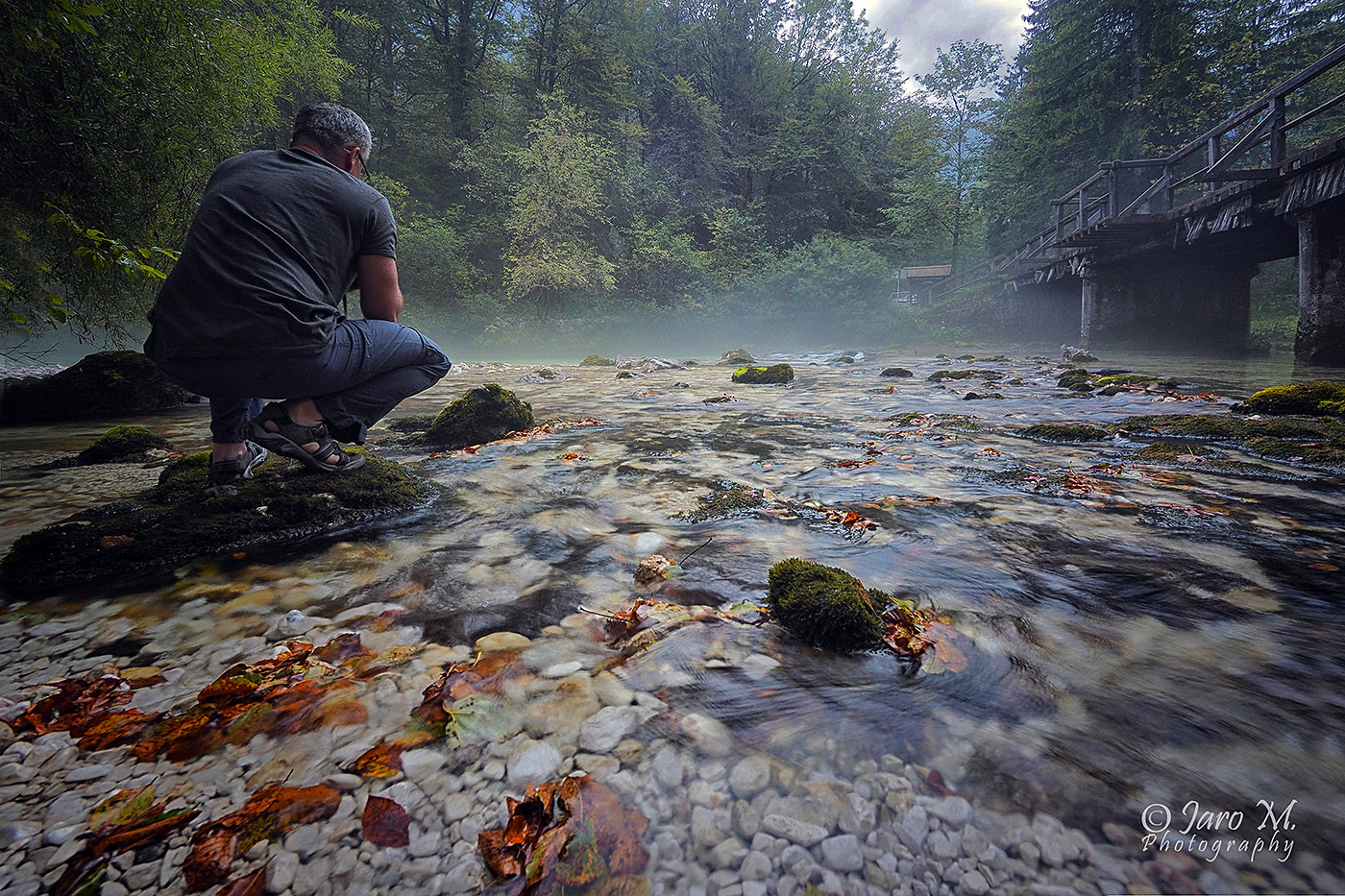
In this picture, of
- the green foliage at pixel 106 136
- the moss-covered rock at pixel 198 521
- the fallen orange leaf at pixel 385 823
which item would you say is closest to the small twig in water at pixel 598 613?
the fallen orange leaf at pixel 385 823

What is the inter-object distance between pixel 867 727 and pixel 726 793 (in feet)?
1.42

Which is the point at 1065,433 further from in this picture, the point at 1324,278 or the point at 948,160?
the point at 948,160

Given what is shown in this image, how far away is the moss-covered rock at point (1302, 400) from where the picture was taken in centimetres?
472

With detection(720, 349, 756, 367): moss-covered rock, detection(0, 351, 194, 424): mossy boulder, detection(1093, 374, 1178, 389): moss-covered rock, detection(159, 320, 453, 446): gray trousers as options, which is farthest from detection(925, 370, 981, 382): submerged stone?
detection(0, 351, 194, 424): mossy boulder

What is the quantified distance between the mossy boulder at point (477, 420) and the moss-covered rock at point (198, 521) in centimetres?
163

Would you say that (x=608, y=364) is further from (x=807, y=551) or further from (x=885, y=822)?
(x=885, y=822)

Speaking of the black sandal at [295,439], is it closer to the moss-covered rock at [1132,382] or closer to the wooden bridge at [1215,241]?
the moss-covered rock at [1132,382]

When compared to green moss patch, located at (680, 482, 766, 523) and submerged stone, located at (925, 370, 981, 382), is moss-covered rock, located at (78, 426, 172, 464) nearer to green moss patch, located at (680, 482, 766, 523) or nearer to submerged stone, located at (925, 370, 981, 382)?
green moss patch, located at (680, 482, 766, 523)

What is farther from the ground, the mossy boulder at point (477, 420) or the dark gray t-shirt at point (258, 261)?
the dark gray t-shirt at point (258, 261)

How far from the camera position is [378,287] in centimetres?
297

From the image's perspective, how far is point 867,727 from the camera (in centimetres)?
134

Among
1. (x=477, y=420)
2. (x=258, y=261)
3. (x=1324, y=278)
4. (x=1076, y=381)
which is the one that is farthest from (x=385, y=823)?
(x=1324, y=278)

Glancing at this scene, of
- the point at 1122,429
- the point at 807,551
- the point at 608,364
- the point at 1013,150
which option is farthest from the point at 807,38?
the point at 807,551

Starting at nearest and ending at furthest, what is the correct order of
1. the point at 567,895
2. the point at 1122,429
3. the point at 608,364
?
the point at 567,895, the point at 1122,429, the point at 608,364
